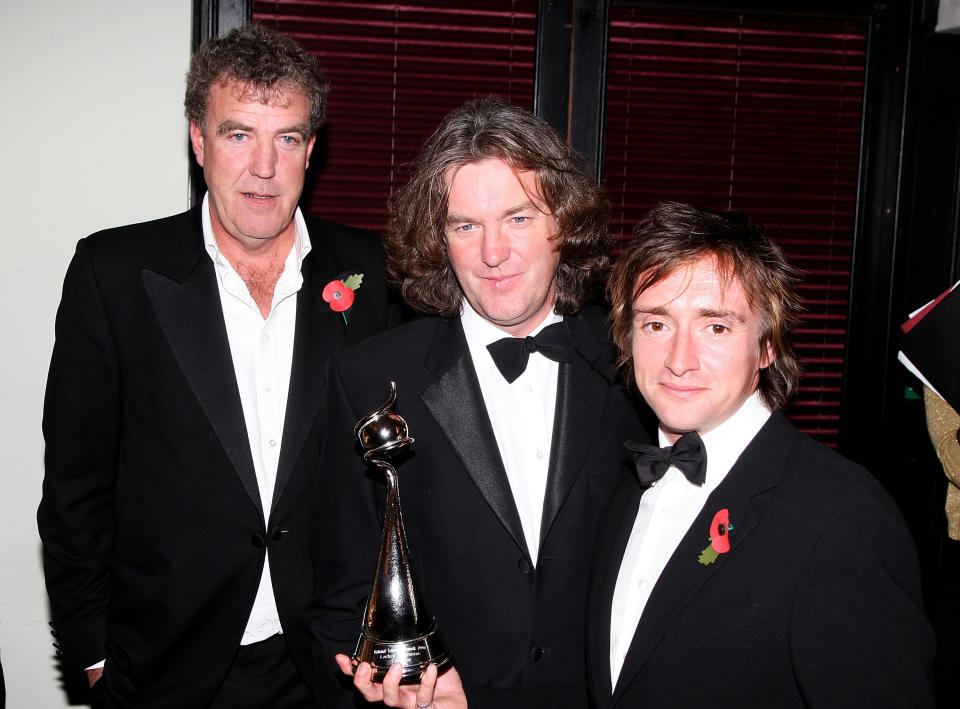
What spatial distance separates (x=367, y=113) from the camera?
333 cm

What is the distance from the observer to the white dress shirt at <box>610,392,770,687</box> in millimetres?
1683

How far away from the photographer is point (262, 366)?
2.39 metres

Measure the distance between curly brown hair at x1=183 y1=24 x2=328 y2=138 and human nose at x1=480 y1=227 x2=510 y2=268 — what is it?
0.73m

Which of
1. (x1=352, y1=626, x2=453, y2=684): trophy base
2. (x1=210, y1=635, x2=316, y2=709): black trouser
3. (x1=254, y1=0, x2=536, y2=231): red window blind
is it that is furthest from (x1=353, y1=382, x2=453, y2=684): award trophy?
(x1=254, y1=0, x2=536, y2=231): red window blind

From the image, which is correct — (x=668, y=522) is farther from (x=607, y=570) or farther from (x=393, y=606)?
(x=393, y=606)

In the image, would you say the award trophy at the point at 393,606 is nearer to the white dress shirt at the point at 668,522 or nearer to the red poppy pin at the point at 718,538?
the white dress shirt at the point at 668,522

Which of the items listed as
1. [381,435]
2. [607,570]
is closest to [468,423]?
[381,435]

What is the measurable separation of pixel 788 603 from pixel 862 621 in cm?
12

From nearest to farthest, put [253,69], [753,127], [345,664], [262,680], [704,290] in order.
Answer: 1. [704,290]
2. [345,664]
3. [253,69]
4. [262,680]
5. [753,127]

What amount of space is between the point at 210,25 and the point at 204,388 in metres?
1.50

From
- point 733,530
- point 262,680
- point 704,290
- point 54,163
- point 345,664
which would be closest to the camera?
point 733,530

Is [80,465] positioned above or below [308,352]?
below

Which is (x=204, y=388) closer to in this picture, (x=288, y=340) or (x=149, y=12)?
(x=288, y=340)

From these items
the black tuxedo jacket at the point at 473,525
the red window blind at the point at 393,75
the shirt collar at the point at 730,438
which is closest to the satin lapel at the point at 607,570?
the black tuxedo jacket at the point at 473,525
